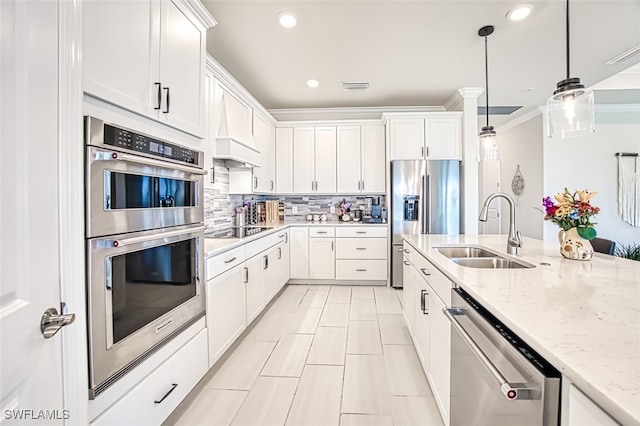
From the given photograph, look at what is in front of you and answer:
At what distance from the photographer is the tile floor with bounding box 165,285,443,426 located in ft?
5.60

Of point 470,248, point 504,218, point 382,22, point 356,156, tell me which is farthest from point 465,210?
point 504,218

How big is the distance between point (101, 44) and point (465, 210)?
4.12 meters

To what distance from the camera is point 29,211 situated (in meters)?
0.73

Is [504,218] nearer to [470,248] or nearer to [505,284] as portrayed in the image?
[470,248]

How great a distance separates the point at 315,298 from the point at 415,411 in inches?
86.1

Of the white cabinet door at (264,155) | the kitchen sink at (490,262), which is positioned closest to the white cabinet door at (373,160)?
the white cabinet door at (264,155)

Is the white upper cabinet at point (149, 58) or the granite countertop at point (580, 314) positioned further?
the white upper cabinet at point (149, 58)

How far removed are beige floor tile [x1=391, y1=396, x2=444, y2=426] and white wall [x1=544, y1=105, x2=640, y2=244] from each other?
478 centimetres

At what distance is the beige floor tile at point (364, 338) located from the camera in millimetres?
2455

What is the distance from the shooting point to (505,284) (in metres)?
1.18

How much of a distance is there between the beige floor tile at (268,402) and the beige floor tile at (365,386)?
1.16ft

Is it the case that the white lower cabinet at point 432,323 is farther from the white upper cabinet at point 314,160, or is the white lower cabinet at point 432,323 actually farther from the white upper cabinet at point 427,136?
the white upper cabinet at point 314,160

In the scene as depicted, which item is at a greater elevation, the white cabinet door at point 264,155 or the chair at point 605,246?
the white cabinet door at point 264,155

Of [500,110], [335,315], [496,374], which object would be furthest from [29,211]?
[500,110]
